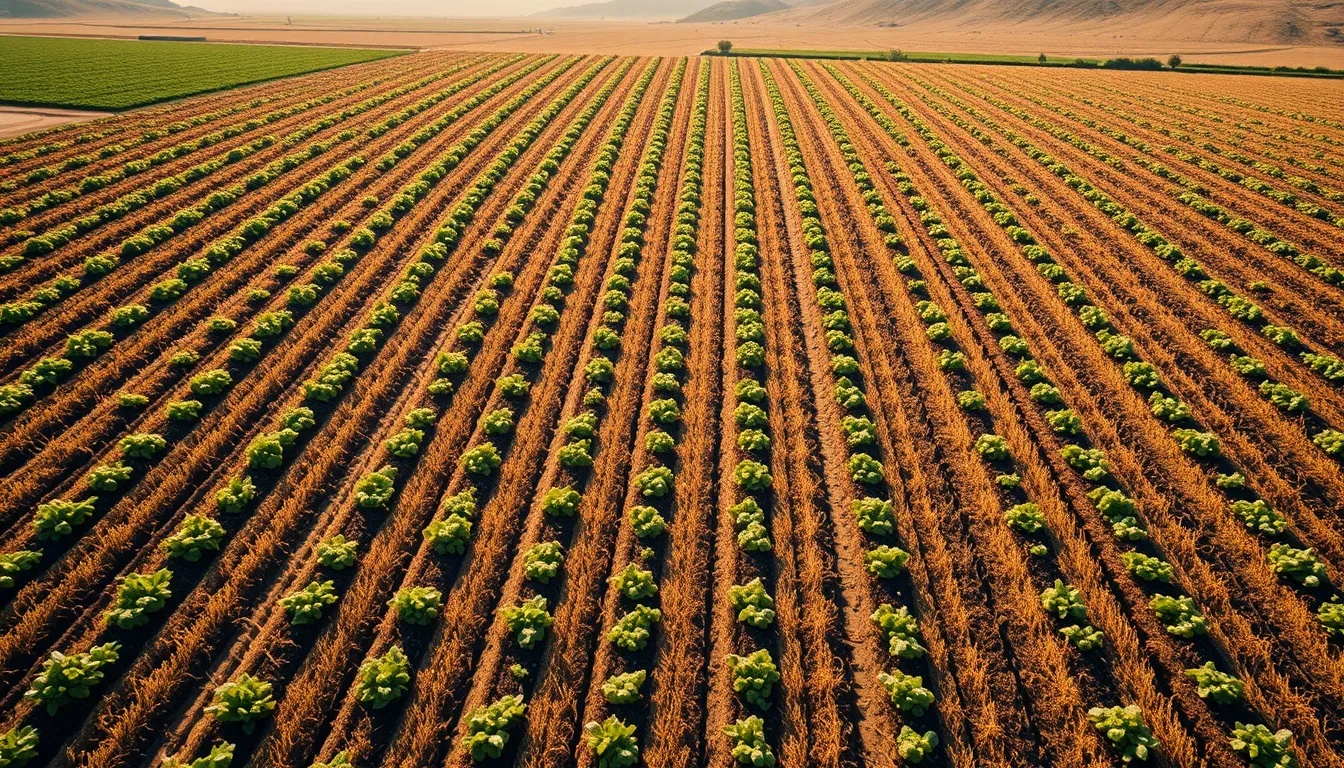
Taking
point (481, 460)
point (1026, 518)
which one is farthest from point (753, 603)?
point (481, 460)

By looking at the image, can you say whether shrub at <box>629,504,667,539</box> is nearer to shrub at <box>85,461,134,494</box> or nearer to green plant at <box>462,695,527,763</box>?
green plant at <box>462,695,527,763</box>

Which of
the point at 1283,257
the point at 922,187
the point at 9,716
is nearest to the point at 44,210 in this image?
the point at 9,716

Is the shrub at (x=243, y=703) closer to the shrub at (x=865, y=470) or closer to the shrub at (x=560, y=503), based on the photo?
the shrub at (x=560, y=503)

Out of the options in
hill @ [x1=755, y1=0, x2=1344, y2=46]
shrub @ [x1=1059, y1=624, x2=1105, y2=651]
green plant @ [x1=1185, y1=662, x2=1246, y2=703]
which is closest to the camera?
green plant @ [x1=1185, y1=662, x2=1246, y2=703]

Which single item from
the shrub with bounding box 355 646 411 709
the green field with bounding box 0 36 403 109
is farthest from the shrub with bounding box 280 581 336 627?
the green field with bounding box 0 36 403 109

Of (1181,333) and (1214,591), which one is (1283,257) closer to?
(1181,333)

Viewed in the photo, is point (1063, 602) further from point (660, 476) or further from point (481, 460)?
point (481, 460)

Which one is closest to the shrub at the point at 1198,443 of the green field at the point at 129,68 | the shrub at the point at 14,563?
the shrub at the point at 14,563
